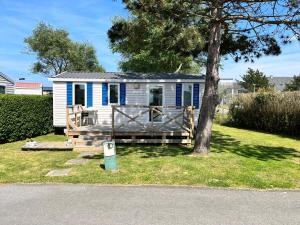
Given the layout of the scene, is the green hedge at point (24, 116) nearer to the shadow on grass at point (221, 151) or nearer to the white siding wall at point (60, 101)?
the white siding wall at point (60, 101)

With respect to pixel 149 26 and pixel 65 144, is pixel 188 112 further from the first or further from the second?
pixel 65 144

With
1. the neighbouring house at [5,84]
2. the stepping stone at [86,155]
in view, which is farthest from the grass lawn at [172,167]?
the neighbouring house at [5,84]

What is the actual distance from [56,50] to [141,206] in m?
34.0

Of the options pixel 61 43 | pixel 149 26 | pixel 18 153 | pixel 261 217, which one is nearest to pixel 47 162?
pixel 18 153

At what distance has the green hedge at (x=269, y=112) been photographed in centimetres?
1839

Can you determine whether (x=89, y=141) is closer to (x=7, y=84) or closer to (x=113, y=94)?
(x=113, y=94)

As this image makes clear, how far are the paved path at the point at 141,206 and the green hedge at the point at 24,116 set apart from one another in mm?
6976

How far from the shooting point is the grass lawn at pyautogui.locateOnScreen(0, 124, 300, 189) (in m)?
7.66

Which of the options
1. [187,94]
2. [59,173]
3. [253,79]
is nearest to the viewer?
[59,173]

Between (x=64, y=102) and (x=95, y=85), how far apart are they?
1.65 meters

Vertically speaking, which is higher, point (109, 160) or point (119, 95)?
point (119, 95)

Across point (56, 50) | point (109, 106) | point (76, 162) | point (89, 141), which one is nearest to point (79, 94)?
point (109, 106)

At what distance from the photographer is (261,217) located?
532 centimetres

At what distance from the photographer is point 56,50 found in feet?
123
